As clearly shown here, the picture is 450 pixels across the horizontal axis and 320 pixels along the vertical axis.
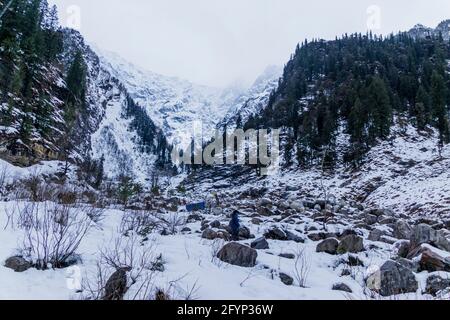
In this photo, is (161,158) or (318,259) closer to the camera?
(318,259)

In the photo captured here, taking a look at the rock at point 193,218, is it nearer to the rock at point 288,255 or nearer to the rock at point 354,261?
the rock at point 288,255

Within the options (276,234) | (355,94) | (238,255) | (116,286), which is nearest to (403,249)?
(276,234)

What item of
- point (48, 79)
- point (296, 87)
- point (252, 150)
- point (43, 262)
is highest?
point (296, 87)

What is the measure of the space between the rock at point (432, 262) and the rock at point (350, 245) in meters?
2.11

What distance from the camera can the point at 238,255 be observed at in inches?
269

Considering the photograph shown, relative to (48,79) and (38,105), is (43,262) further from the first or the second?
(48,79)

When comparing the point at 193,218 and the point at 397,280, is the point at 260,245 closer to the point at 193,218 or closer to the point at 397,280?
the point at 397,280

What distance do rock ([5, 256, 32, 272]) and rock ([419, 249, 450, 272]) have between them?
6743 millimetres

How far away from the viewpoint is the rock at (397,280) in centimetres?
559

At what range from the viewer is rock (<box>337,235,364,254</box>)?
29.6ft

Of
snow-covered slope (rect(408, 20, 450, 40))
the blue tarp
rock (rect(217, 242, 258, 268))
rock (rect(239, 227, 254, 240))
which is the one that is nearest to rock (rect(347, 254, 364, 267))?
rock (rect(217, 242, 258, 268))
